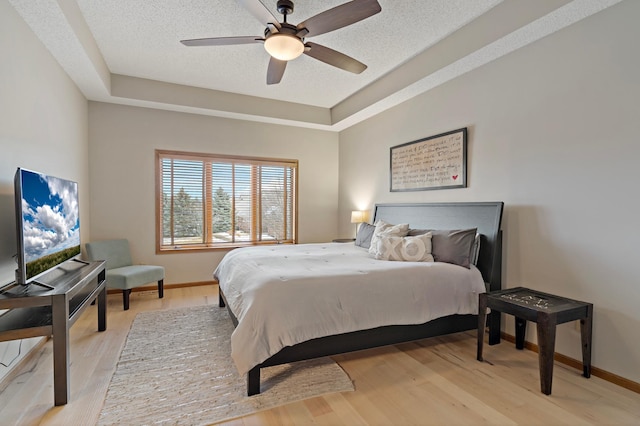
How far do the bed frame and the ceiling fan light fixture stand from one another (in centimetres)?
210

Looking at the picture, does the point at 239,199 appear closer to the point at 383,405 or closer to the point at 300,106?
the point at 300,106

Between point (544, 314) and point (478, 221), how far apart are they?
3.97 ft

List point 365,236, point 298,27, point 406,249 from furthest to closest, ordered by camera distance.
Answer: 1. point 365,236
2. point 406,249
3. point 298,27

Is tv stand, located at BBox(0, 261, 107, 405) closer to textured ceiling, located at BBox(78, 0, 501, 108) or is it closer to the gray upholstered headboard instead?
textured ceiling, located at BBox(78, 0, 501, 108)

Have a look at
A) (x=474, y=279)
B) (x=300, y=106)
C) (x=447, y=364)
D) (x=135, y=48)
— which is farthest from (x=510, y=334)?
(x=135, y=48)

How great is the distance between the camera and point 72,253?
2900 mm

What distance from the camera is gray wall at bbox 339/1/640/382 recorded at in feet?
7.23

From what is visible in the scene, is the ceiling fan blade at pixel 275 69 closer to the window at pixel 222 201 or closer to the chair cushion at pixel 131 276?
the window at pixel 222 201

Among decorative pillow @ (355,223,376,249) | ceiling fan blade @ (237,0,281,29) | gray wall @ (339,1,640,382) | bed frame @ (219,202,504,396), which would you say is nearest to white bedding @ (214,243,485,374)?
bed frame @ (219,202,504,396)

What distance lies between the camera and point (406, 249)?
3.14 metres

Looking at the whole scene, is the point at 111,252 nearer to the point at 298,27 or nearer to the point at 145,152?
the point at 145,152

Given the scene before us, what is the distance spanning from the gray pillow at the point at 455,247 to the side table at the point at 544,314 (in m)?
0.43

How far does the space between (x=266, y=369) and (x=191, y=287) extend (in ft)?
9.48

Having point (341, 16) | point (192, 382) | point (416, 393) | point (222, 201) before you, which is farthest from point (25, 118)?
point (416, 393)
